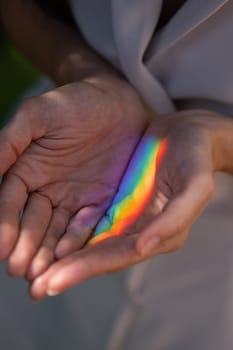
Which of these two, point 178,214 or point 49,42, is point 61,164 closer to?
point 178,214

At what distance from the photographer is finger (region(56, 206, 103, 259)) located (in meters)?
0.57

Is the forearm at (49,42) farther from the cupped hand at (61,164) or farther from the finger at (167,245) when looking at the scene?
the finger at (167,245)

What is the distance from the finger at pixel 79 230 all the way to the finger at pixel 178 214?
0.28ft

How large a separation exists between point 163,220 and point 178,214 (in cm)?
2

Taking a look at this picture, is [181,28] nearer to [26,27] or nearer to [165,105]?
[165,105]

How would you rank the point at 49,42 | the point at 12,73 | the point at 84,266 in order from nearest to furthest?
the point at 84,266 < the point at 49,42 < the point at 12,73

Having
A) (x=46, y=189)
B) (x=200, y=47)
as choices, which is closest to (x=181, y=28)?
(x=200, y=47)

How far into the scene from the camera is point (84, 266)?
0.52m

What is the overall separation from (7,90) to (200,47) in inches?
27.4

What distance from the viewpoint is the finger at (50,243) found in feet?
1.78

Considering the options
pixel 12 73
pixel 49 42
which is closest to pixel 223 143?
pixel 49 42

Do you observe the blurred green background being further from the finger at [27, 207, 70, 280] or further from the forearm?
the finger at [27, 207, 70, 280]

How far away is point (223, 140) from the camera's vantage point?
0.68m

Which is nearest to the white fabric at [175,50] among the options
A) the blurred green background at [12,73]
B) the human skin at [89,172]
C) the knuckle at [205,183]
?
the human skin at [89,172]
